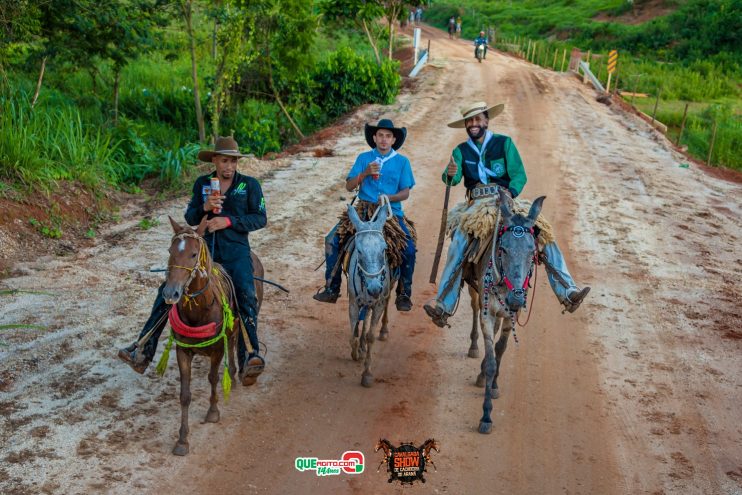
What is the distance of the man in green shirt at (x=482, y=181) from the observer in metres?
8.14

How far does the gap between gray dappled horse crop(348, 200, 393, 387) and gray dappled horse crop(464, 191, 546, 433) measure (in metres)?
1.08

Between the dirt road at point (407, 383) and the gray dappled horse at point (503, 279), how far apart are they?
531mm

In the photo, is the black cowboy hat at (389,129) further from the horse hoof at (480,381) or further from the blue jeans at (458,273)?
the horse hoof at (480,381)

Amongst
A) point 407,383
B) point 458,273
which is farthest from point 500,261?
point 407,383

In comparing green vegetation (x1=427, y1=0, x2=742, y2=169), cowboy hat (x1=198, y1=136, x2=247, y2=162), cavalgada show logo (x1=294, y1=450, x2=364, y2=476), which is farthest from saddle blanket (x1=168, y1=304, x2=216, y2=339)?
green vegetation (x1=427, y1=0, x2=742, y2=169)

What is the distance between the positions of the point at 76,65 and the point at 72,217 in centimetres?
791

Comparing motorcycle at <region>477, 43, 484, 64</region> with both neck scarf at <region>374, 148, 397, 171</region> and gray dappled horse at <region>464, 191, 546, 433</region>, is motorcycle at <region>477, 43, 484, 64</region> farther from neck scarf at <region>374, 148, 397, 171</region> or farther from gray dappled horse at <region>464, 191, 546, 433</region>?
gray dappled horse at <region>464, 191, 546, 433</region>

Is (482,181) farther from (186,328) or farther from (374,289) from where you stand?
(186,328)

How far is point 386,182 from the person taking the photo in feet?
27.8

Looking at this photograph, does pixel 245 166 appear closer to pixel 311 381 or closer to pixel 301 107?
pixel 301 107

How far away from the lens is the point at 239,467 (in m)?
6.61

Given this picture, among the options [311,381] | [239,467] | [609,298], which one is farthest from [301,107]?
[239,467]

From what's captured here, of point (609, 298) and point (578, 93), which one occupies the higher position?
point (578, 93)

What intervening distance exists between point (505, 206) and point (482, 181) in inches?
46.3
